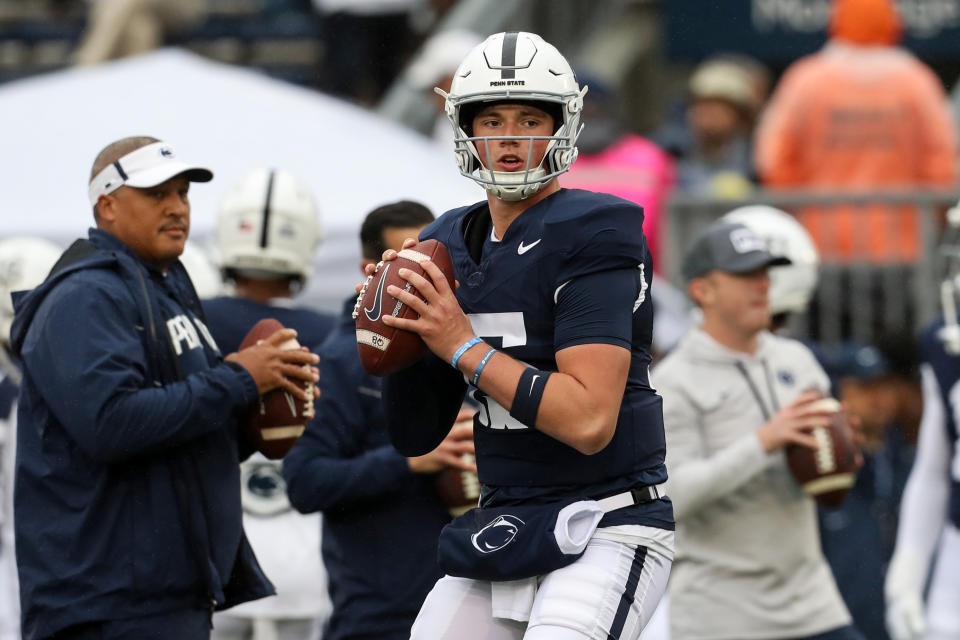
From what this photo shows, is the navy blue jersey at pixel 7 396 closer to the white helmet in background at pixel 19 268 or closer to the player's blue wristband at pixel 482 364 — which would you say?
the white helmet in background at pixel 19 268

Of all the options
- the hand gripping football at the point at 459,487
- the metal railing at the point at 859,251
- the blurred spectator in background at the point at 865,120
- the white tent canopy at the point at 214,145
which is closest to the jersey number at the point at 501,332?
the hand gripping football at the point at 459,487

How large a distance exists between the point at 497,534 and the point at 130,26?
9.15 meters

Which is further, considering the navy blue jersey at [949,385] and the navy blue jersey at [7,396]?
the navy blue jersey at [949,385]

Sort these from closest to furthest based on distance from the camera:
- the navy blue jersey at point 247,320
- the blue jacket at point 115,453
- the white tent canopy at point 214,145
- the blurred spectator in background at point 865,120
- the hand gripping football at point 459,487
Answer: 1. the blue jacket at point 115,453
2. the hand gripping football at point 459,487
3. the navy blue jersey at point 247,320
4. the white tent canopy at point 214,145
5. the blurred spectator in background at point 865,120

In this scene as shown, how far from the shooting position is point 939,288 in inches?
364

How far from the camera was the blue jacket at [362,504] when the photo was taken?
5.28 meters

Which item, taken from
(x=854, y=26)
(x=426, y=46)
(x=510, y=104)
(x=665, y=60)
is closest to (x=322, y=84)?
(x=426, y=46)

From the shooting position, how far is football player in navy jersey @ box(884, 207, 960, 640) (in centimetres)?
653

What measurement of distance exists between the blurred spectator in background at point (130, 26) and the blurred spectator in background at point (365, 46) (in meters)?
1.11

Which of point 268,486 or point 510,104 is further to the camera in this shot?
point 268,486

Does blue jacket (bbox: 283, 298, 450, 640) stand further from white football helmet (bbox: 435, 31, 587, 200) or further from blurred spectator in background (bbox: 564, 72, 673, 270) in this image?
blurred spectator in background (bbox: 564, 72, 673, 270)

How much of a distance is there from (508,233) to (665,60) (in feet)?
32.4

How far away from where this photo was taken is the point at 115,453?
4.50 meters

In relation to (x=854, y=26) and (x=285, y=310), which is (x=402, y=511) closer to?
(x=285, y=310)
